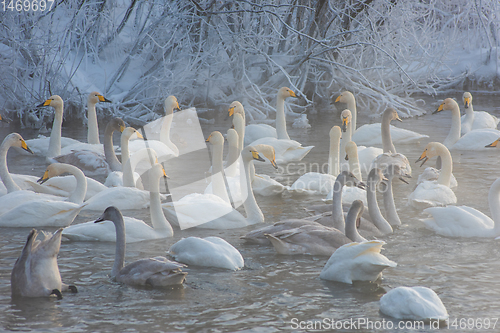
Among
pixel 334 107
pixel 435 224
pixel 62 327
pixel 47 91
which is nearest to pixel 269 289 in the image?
pixel 62 327

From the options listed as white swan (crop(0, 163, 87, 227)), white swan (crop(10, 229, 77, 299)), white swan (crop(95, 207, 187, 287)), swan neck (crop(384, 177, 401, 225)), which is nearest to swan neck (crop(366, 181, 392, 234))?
swan neck (crop(384, 177, 401, 225))

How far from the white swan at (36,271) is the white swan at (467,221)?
3.84 metres

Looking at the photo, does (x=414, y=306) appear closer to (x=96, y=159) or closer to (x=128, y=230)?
(x=128, y=230)

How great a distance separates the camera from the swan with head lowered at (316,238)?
562 cm

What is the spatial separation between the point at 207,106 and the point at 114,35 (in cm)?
310

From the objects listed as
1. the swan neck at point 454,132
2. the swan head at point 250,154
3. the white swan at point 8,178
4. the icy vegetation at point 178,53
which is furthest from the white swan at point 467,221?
the icy vegetation at point 178,53

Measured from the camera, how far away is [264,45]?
650 inches

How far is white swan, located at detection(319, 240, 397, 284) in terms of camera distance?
Answer: 4.77 metres

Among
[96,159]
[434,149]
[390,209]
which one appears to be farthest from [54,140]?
[434,149]

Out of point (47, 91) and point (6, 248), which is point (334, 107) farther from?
point (6, 248)

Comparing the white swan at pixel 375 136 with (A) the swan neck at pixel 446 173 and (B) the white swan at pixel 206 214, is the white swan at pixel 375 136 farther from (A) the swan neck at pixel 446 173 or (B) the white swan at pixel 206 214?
(B) the white swan at pixel 206 214

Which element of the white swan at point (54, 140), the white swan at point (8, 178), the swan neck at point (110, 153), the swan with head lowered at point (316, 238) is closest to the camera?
the swan with head lowered at point (316, 238)

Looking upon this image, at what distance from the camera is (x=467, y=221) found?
6.14 m

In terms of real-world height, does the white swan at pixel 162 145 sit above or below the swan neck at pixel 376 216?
above
